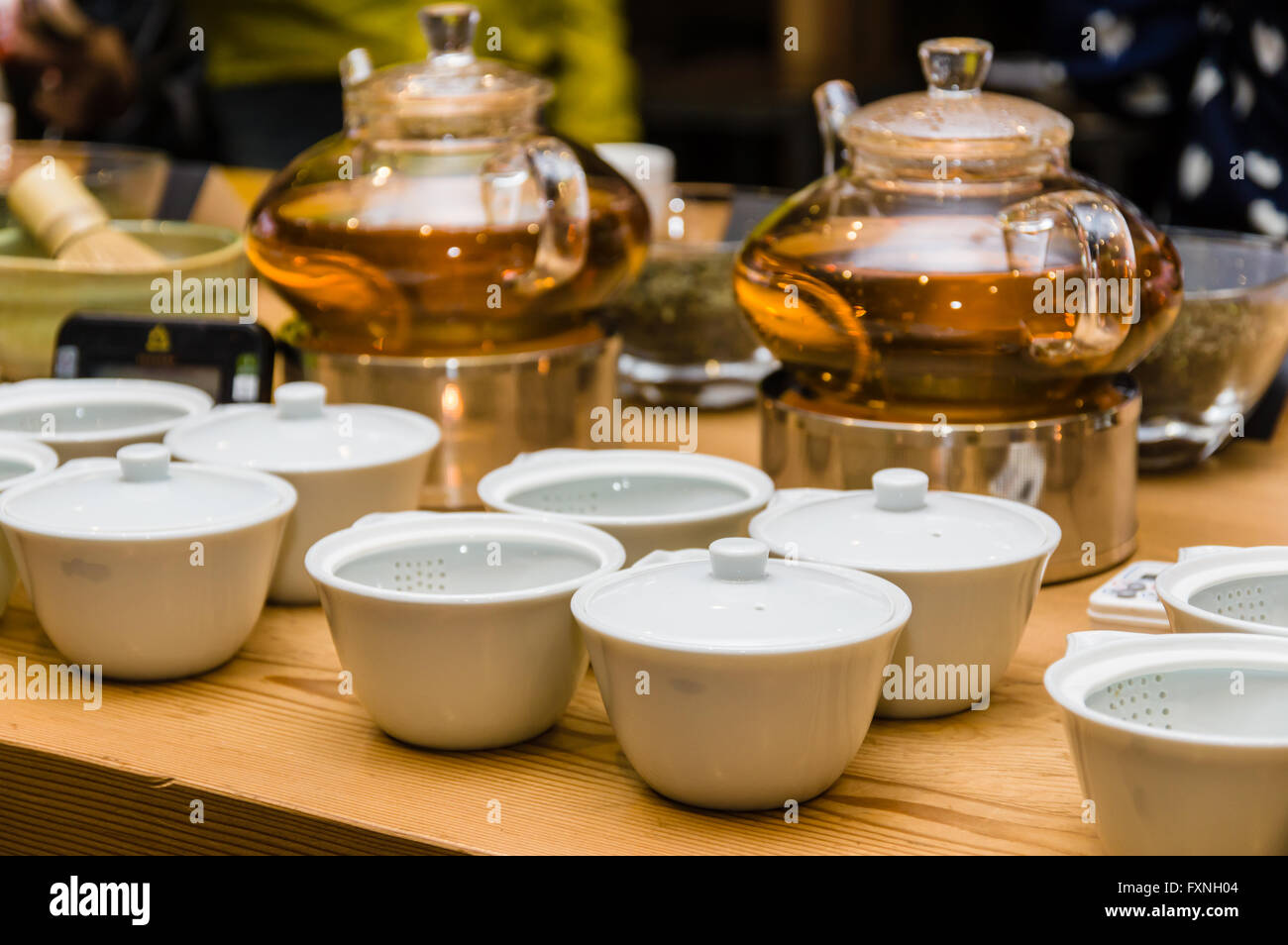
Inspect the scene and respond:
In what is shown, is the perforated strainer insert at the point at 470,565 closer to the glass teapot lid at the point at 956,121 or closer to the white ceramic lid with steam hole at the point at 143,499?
the white ceramic lid with steam hole at the point at 143,499

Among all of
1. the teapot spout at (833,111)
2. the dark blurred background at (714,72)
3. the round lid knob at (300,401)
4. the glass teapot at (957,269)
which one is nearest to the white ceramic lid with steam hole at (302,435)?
the round lid knob at (300,401)

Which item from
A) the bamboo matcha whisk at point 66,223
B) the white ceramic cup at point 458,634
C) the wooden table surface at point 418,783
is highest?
the bamboo matcha whisk at point 66,223

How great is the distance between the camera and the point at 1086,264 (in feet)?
3.50

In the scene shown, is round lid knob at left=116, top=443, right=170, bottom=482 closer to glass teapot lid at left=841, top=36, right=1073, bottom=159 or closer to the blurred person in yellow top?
glass teapot lid at left=841, top=36, right=1073, bottom=159

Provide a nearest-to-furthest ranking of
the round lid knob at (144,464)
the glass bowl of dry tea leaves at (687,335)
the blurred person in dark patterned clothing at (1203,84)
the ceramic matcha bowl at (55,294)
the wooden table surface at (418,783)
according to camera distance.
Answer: the wooden table surface at (418,783) → the round lid knob at (144,464) → the ceramic matcha bowl at (55,294) → the glass bowl of dry tea leaves at (687,335) → the blurred person in dark patterned clothing at (1203,84)

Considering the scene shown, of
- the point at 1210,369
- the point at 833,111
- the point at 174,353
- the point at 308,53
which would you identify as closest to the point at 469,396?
the point at 174,353

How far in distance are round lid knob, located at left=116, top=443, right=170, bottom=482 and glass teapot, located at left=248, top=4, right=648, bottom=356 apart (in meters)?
0.33

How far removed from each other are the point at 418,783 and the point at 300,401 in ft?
1.30

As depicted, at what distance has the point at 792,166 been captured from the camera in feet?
13.8

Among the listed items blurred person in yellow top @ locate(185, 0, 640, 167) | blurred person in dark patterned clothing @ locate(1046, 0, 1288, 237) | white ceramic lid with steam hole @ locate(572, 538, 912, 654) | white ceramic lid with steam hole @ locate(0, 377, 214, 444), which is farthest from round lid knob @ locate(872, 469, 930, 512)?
blurred person in yellow top @ locate(185, 0, 640, 167)

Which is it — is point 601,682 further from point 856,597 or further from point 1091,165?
point 1091,165

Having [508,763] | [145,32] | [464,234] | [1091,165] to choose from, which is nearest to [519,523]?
[508,763]

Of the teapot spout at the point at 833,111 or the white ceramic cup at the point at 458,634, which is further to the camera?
the teapot spout at the point at 833,111

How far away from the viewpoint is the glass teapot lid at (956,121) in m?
1.12
